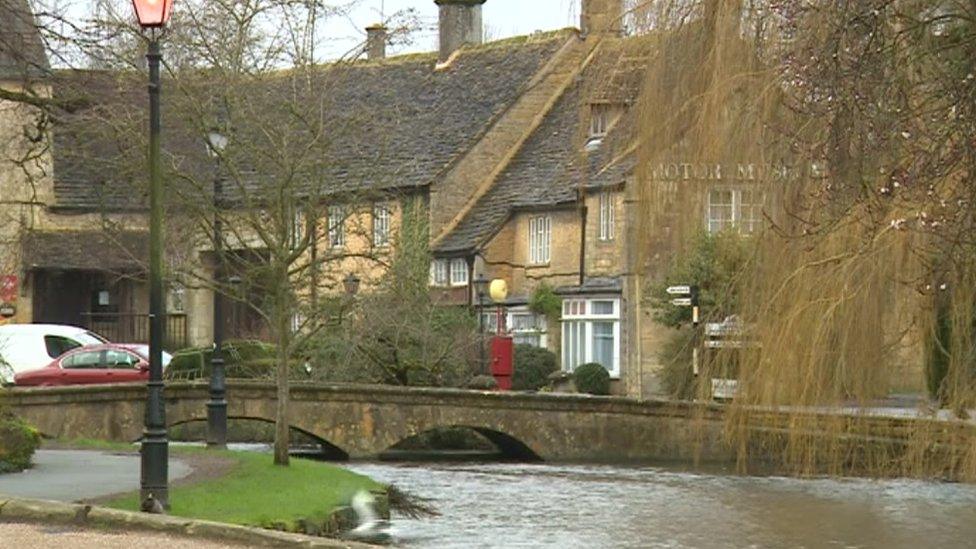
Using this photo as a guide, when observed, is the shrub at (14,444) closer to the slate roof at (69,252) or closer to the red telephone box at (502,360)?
the red telephone box at (502,360)

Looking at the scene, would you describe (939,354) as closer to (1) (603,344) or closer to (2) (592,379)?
(2) (592,379)

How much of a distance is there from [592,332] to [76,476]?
3110cm

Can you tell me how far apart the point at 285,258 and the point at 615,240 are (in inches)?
1059

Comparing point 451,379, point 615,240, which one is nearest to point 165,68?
point 451,379

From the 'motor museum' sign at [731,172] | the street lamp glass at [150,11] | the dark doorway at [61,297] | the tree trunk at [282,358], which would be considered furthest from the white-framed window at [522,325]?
the street lamp glass at [150,11]

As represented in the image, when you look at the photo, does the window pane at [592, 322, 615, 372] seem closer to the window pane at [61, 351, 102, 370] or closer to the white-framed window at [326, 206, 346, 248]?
the window pane at [61, 351, 102, 370]

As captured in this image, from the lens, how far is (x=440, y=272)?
60000mm

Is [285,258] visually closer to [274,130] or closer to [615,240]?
[274,130]

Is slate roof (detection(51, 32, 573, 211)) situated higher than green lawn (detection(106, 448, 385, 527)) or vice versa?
slate roof (detection(51, 32, 573, 211))

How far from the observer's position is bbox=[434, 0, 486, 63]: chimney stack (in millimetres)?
67375

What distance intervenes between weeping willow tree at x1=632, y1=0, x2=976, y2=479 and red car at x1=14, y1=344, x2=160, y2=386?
79.5ft

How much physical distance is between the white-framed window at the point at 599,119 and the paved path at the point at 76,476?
685cm

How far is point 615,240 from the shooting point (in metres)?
54.4

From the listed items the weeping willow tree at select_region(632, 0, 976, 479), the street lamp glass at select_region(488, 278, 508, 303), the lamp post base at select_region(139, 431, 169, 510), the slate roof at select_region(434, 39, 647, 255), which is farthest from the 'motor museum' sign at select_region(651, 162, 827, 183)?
the street lamp glass at select_region(488, 278, 508, 303)
